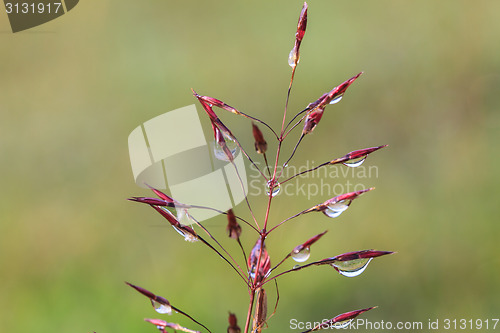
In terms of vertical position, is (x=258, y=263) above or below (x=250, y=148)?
below

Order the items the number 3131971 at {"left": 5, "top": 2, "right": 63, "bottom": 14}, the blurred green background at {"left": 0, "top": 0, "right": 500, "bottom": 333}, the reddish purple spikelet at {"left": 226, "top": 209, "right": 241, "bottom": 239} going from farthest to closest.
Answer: the number 3131971 at {"left": 5, "top": 2, "right": 63, "bottom": 14} → the blurred green background at {"left": 0, "top": 0, "right": 500, "bottom": 333} → the reddish purple spikelet at {"left": 226, "top": 209, "right": 241, "bottom": 239}

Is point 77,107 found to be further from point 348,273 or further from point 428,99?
point 348,273

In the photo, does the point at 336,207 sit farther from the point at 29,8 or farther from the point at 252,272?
the point at 29,8

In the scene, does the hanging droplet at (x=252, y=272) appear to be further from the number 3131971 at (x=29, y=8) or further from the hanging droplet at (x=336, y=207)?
the number 3131971 at (x=29, y=8)

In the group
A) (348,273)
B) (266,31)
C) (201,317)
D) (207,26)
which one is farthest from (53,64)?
(348,273)

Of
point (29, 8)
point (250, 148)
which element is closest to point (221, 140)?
point (250, 148)

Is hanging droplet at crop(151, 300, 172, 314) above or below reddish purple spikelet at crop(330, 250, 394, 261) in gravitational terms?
below

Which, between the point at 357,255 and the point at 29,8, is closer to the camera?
the point at 357,255

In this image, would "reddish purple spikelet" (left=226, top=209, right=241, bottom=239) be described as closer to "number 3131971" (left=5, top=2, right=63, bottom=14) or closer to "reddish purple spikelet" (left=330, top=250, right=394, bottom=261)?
"reddish purple spikelet" (left=330, top=250, right=394, bottom=261)

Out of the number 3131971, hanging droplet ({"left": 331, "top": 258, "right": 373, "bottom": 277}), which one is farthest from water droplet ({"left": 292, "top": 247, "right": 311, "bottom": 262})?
the number 3131971
